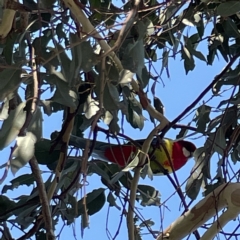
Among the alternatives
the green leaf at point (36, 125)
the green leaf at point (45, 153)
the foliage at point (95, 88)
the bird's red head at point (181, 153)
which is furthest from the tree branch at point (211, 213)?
the bird's red head at point (181, 153)

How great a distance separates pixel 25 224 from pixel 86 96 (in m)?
0.32

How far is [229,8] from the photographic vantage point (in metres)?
0.95

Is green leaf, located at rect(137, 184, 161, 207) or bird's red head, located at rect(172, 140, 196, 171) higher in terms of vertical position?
bird's red head, located at rect(172, 140, 196, 171)

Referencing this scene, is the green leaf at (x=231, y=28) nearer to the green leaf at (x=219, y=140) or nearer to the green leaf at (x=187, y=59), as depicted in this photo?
the green leaf at (x=187, y=59)

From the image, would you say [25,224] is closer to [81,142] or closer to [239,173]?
[81,142]

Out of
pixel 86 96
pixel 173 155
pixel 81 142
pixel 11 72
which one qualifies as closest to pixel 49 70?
pixel 11 72

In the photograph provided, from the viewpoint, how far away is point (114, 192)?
1.32 meters

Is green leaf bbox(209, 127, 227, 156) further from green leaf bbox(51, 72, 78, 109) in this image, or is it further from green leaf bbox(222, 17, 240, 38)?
green leaf bbox(51, 72, 78, 109)

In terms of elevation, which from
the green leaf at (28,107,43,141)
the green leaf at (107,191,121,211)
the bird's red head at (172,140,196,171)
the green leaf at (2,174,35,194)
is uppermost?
the bird's red head at (172,140,196,171)

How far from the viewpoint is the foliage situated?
2.75 ft

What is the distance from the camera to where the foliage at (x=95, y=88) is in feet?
2.75

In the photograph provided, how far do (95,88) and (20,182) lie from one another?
Answer: 0.42 m

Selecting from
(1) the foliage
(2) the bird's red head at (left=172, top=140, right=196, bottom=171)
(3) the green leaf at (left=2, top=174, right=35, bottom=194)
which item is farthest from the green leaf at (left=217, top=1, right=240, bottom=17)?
(2) the bird's red head at (left=172, top=140, right=196, bottom=171)

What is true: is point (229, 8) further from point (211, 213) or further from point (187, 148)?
point (187, 148)
